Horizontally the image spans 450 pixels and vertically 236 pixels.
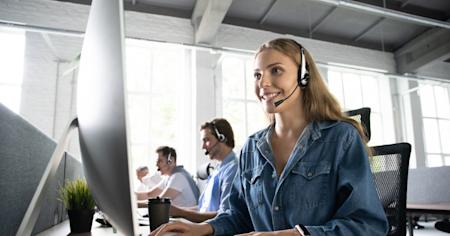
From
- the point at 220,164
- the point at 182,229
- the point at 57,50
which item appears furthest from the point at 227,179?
the point at 57,50

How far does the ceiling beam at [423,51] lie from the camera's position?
6.23 meters

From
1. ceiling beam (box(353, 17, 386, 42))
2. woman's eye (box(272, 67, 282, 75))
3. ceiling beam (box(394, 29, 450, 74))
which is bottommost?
woman's eye (box(272, 67, 282, 75))

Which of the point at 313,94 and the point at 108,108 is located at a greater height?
the point at 313,94

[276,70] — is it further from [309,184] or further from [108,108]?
[108,108]

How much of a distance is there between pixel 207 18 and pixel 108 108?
4.73 metres

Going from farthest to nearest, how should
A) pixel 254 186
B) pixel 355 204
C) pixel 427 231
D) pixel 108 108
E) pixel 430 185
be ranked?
pixel 427 231
pixel 430 185
pixel 254 186
pixel 355 204
pixel 108 108

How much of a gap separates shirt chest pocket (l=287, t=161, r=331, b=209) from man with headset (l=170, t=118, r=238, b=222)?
2.82ft

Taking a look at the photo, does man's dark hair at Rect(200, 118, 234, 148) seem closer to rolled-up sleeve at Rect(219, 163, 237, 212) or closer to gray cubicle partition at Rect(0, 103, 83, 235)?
rolled-up sleeve at Rect(219, 163, 237, 212)

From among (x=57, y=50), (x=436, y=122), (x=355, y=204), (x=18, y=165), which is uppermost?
(x=57, y=50)

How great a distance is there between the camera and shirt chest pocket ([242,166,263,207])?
41.6 inches

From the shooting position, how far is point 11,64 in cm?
516

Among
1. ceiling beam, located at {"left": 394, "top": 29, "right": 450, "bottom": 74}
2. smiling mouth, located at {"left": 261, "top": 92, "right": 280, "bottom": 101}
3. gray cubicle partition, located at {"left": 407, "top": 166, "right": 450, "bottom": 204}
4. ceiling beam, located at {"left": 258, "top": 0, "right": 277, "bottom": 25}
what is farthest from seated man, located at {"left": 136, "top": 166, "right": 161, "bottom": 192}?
ceiling beam, located at {"left": 394, "top": 29, "right": 450, "bottom": 74}

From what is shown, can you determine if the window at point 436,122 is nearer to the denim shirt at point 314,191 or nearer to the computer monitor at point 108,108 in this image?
the denim shirt at point 314,191

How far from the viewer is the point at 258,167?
110cm
